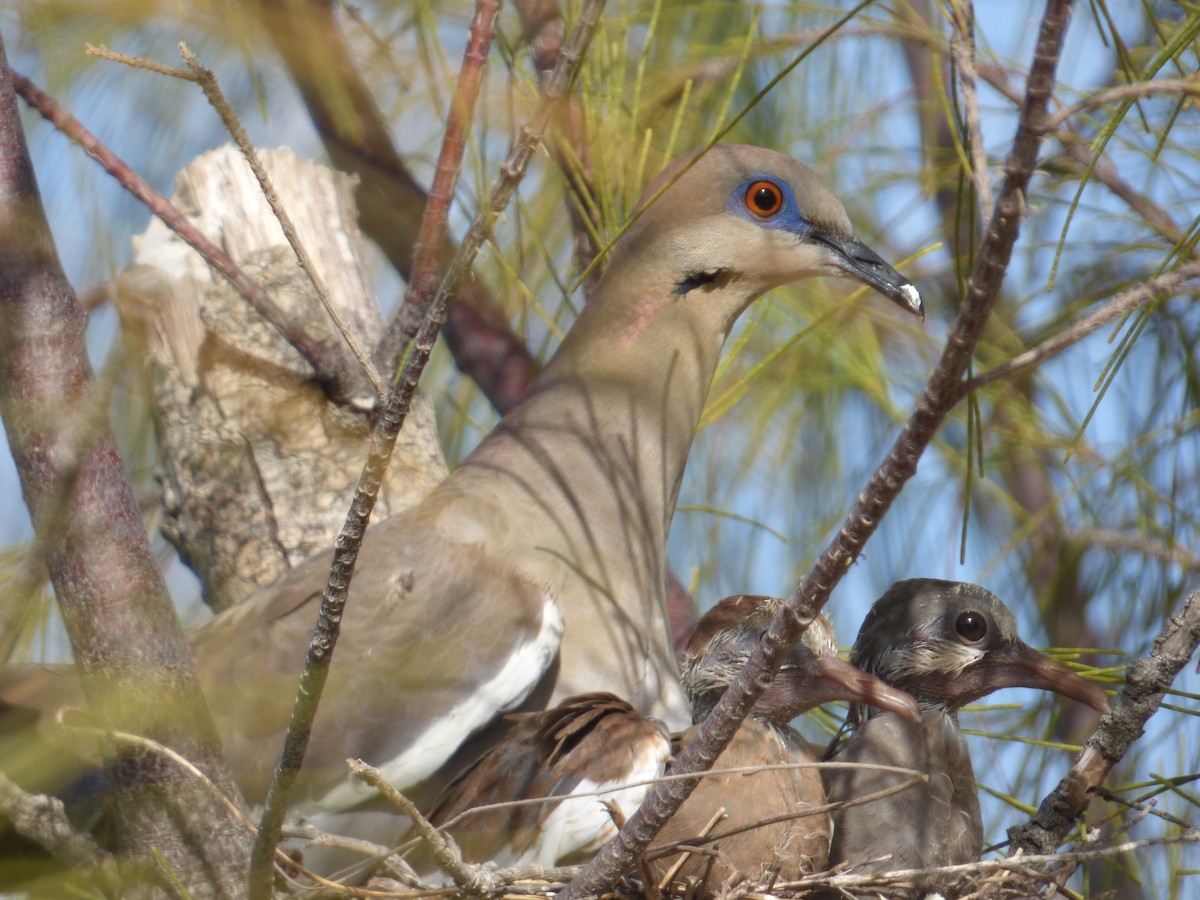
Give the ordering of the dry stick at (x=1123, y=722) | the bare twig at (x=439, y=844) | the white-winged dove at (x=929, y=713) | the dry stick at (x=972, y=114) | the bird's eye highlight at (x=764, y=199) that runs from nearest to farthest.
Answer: the dry stick at (x=972, y=114) → the bare twig at (x=439, y=844) → the dry stick at (x=1123, y=722) → the white-winged dove at (x=929, y=713) → the bird's eye highlight at (x=764, y=199)

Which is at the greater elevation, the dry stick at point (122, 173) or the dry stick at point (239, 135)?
the dry stick at point (122, 173)

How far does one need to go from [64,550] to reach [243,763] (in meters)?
0.80

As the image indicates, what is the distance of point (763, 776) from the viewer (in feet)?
8.14

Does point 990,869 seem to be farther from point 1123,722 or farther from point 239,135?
point 239,135

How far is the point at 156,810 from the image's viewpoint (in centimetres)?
188

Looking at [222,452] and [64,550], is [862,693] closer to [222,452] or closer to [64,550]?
[64,550]

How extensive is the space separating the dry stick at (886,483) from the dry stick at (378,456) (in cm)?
42

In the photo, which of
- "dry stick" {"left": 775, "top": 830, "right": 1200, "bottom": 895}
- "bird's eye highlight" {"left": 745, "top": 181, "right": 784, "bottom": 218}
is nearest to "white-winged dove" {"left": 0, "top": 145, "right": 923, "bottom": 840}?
"bird's eye highlight" {"left": 745, "top": 181, "right": 784, "bottom": 218}

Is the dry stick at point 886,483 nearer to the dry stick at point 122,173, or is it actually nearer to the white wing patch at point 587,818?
the white wing patch at point 587,818

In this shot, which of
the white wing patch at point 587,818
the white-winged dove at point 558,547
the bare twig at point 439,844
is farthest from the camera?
the white-winged dove at point 558,547

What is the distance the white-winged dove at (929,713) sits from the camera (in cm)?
247

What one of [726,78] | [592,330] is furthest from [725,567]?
[592,330]

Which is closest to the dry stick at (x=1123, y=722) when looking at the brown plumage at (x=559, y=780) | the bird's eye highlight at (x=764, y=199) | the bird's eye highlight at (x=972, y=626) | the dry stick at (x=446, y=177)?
the bird's eye highlight at (x=972, y=626)

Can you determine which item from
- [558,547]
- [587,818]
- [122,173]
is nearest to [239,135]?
[122,173]
